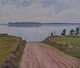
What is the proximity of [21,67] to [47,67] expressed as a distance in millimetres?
2433

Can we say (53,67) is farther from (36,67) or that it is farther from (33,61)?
(33,61)

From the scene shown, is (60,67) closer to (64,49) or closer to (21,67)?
(21,67)

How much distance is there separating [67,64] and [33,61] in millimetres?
4078

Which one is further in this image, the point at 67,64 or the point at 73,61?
the point at 73,61

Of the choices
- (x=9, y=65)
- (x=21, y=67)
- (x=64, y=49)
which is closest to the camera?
(x=9, y=65)

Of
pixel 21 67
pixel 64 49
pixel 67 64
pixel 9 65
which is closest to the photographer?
pixel 9 65

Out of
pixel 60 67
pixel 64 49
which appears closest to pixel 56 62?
pixel 60 67

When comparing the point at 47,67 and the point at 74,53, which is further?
the point at 74,53

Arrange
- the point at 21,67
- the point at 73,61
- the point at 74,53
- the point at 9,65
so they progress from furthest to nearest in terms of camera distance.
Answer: the point at 74,53, the point at 73,61, the point at 21,67, the point at 9,65

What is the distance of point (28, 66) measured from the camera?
32.4m

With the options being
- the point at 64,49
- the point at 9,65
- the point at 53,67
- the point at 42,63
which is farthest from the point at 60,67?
the point at 64,49

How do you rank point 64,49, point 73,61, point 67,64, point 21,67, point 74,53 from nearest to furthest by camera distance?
point 21,67 → point 67,64 → point 73,61 → point 74,53 → point 64,49

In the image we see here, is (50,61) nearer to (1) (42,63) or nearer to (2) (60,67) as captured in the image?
(1) (42,63)

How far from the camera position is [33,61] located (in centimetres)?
3597
